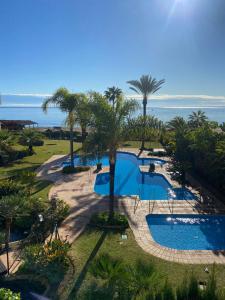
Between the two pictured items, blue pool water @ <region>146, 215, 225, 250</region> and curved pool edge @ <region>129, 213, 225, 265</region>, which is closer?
curved pool edge @ <region>129, 213, 225, 265</region>

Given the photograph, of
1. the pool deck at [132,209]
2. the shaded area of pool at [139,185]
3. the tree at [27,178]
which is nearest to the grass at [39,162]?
the tree at [27,178]

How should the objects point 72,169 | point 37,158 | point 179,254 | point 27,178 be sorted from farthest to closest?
1. point 37,158
2. point 72,169
3. point 27,178
4. point 179,254

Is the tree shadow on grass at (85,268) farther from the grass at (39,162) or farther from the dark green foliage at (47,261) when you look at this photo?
the grass at (39,162)

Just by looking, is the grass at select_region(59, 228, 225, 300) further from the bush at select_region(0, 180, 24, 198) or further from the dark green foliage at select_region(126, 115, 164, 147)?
the bush at select_region(0, 180, 24, 198)

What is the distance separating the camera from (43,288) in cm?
957

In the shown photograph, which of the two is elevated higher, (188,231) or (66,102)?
(66,102)

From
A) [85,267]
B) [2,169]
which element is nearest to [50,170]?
[2,169]

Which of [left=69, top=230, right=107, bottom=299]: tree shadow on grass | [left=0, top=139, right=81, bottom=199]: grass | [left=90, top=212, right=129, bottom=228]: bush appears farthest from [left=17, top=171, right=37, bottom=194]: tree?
[left=69, top=230, right=107, bottom=299]: tree shadow on grass

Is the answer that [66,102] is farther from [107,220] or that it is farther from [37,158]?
[107,220]

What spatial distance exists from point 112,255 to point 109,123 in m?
5.98

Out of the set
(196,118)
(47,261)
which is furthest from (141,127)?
(196,118)

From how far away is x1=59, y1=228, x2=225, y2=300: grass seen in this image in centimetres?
988

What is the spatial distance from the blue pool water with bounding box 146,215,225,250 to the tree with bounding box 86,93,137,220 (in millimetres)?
2603

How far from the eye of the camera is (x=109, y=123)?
1425 cm
